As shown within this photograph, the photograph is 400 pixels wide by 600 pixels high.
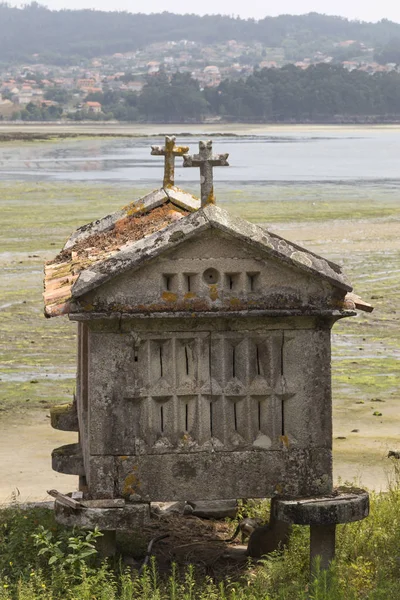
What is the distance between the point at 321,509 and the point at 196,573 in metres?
1.08

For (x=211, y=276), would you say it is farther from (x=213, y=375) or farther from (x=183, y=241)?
(x=213, y=375)

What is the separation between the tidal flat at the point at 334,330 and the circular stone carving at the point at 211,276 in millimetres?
4158

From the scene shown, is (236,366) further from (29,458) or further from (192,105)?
(192,105)

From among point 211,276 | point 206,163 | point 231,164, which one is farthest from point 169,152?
point 231,164

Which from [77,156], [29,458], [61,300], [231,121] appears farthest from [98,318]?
[231,121]

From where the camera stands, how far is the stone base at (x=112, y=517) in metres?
8.24

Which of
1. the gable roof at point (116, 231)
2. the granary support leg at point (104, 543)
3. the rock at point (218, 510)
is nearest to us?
the granary support leg at point (104, 543)

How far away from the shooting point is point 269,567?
8.48 metres

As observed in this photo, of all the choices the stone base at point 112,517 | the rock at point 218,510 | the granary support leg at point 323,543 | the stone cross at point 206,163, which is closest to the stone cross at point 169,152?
the stone cross at point 206,163

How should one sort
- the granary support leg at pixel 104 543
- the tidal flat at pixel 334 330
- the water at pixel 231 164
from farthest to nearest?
the water at pixel 231 164 < the tidal flat at pixel 334 330 < the granary support leg at pixel 104 543

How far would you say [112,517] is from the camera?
8250mm

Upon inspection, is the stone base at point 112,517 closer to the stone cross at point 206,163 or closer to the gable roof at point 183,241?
the gable roof at point 183,241

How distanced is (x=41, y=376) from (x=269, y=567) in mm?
9074

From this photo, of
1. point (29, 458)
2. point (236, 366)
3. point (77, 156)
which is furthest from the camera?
point (77, 156)
